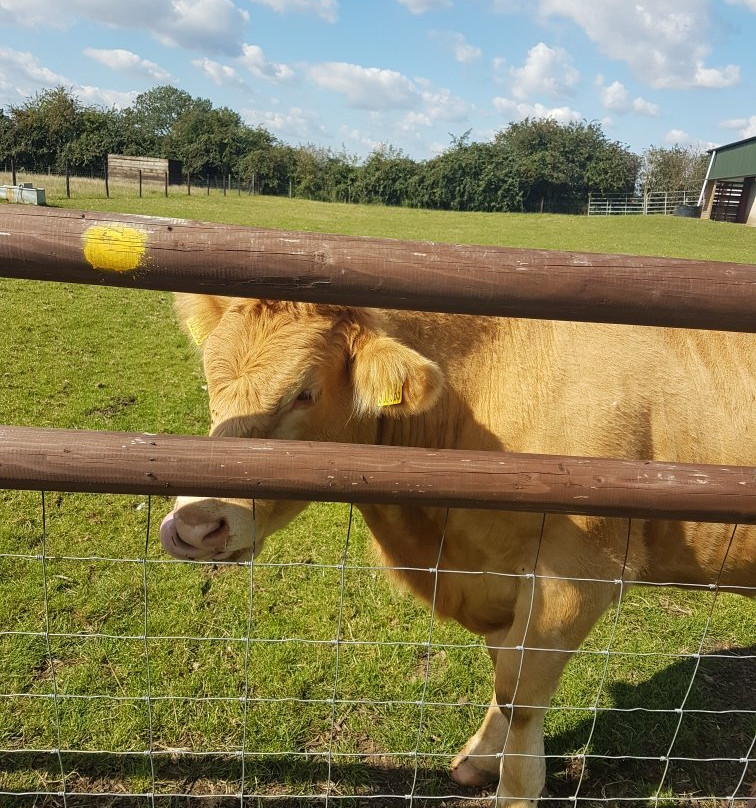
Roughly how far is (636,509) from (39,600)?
12.5ft

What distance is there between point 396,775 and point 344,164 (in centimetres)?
6259

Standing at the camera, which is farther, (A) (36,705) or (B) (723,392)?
(A) (36,705)

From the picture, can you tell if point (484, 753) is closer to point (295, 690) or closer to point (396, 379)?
point (295, 690)

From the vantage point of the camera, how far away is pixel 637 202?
6184cm

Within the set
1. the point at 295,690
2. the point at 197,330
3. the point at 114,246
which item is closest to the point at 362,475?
the point at 114,246

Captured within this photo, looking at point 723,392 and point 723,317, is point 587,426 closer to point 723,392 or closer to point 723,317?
point 723,392

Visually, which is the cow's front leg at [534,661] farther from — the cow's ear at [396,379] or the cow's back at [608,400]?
the cow's ear at [396,379]

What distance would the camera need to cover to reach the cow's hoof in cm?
322

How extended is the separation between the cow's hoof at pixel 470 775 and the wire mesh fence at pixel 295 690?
4 centimetres

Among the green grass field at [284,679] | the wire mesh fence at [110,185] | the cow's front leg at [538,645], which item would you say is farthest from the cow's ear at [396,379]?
the wire mesh fence at [110,185]

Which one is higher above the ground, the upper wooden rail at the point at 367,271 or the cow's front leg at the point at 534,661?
the upper wooden rail at the point at 367,271

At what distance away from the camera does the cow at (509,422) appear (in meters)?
2.42

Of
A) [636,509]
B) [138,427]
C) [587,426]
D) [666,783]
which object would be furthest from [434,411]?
[138,427]

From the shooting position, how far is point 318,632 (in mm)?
4121
